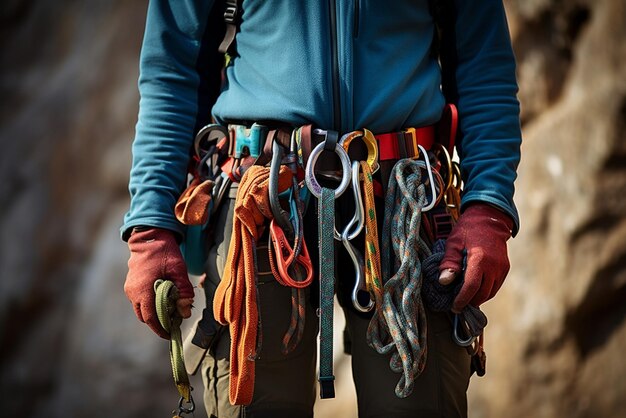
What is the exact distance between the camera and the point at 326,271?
162cm

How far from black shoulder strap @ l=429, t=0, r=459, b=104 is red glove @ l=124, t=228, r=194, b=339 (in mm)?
784

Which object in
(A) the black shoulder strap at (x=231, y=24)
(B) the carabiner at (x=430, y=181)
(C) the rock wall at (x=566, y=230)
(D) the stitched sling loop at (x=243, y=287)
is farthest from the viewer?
(C) the rock wall at (x=566, y=230)

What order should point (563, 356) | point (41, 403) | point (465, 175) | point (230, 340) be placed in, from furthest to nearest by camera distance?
1. point (41, 403)
2. point (563, 356)
3. point (465, 175)
4. point (230, 340)

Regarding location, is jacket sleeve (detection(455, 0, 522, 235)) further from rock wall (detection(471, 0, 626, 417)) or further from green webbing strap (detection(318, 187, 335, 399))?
rock wall (detection(471, 0, 626, 417))

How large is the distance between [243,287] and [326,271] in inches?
7.1

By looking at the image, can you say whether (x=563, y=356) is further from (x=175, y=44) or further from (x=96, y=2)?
(x=96, y=2)

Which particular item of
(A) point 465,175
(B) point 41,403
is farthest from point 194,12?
(B) point 41,403

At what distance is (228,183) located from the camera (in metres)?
1.80

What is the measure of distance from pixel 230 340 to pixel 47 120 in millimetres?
3117

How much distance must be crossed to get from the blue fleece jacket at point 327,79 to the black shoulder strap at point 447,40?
0.02m

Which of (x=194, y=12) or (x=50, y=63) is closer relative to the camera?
(x=194, y=12)

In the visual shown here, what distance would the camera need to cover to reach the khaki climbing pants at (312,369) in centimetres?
166

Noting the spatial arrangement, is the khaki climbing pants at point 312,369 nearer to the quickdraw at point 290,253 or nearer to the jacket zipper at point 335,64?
the quickdraw at point 290,253

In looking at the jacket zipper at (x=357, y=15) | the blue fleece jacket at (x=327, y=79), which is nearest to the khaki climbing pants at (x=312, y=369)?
the blue fleece jacket at (x=327, y=79)
